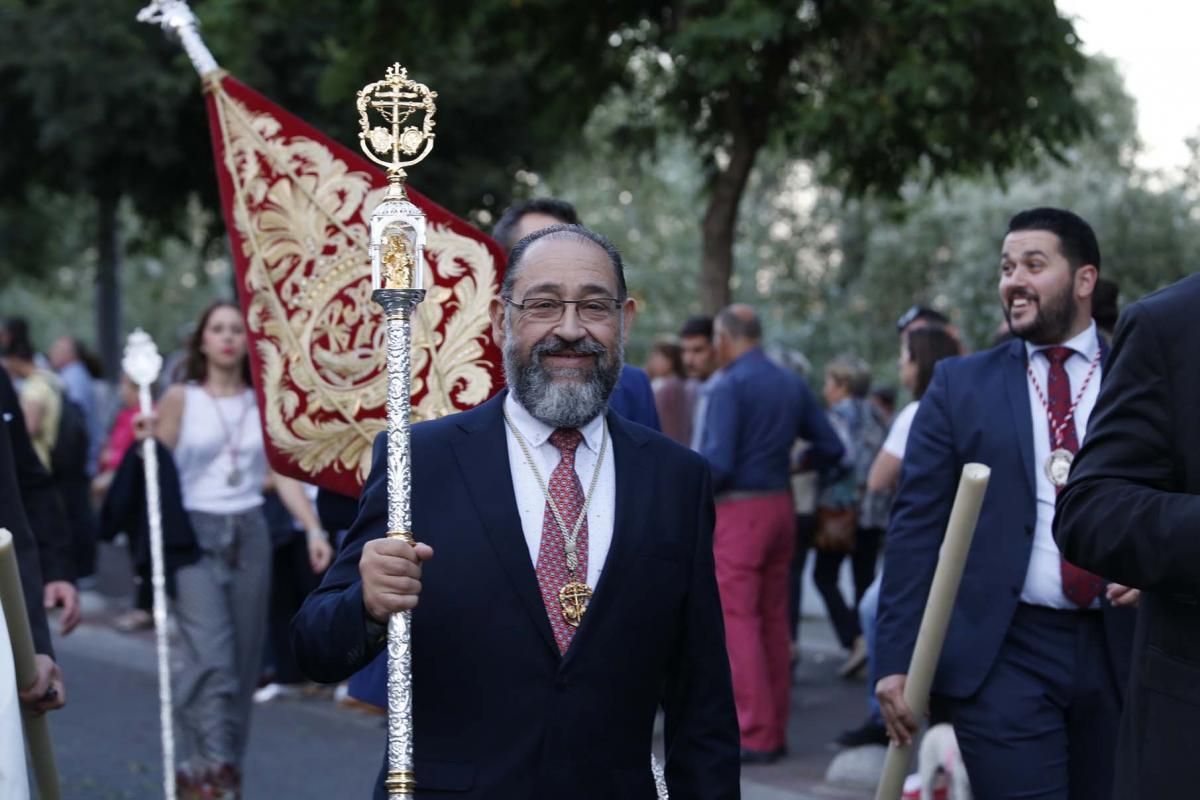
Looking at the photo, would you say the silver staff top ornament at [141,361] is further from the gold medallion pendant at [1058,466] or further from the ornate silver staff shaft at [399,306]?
the ornate silver staff shaft at [399,306]

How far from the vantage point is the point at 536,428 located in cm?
357

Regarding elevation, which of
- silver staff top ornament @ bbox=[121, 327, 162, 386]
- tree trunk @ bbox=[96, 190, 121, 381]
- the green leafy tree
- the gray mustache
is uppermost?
the green leafy tree

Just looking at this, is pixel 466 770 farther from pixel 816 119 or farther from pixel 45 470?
pixel 816 119

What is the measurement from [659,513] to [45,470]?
9.14 ft

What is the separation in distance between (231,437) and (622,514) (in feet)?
14.4

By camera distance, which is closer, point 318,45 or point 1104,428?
point 1104,428

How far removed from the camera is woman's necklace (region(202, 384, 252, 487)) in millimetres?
7539

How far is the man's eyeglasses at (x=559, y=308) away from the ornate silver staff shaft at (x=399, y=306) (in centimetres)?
27

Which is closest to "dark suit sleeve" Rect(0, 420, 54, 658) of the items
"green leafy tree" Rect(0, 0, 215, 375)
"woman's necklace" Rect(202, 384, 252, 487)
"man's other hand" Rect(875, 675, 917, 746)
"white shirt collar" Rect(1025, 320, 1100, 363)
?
"man's other hand" Rect(875, 675, 917, 746)

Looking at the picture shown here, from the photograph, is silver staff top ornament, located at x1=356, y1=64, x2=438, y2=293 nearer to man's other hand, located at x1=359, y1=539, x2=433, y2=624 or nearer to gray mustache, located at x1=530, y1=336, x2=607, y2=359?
gray mustache, located at x1=530, y1=336, x2=607, y2=359

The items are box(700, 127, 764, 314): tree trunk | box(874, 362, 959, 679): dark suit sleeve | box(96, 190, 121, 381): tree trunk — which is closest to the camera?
box(874, 362, 959, 679): dark suit sleeve

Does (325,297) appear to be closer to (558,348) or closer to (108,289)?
(558,348)

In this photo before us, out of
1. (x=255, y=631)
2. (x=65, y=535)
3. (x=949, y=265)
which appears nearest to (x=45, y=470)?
(x=65, y=535)

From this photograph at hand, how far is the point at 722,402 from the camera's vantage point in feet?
29.3
